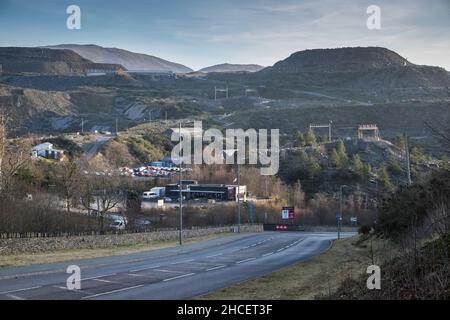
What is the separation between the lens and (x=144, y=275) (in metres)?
20.6

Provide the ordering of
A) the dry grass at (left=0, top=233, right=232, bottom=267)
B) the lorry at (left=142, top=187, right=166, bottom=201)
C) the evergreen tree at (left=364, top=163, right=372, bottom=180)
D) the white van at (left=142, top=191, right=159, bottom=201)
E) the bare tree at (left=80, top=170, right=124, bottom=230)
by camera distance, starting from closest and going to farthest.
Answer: the dry grass at (left=0, top=233, right=232, bottom=267) → the bare tree at (left=80, top=170, right=124, bottom=230) → the white van at (left=142, top=191, right=159, bottom=201) → the lorry at (left=142, top=187, right=166, bottom=201) → the evergreen tree at (left=364, top=163, right=372, bottom=180)

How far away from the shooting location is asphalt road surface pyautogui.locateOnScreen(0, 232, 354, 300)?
1602 centimetres

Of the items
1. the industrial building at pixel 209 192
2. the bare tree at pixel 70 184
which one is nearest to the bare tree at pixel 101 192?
the bare tree at pixel 70 184

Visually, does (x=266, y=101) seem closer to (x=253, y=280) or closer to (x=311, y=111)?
(x=311, y=111)

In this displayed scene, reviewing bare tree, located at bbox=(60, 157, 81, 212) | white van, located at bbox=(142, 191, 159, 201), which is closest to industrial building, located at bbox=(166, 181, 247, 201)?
white van, located at bbox=(142, 191, 159, 201)

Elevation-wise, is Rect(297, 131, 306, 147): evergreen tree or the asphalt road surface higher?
Rect(297, 131, 306, 147): evergreen tree

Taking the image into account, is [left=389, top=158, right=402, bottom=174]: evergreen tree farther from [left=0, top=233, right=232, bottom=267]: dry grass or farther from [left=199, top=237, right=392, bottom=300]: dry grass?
[left=199, top=237, right=392, bottom=300]: dry grass

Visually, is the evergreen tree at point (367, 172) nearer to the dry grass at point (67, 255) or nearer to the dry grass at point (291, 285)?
the dry grass at point (67, 255)

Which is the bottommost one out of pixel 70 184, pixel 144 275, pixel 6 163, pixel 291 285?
pixel 144 275

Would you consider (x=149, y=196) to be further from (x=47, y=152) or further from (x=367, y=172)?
(x=367, y=172)

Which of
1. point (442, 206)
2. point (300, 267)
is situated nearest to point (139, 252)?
point (300, 267)

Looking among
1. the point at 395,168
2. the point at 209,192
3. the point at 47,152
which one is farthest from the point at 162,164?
the point at 395,168

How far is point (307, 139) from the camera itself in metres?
106

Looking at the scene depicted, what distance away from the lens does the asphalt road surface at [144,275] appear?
1602 cm
